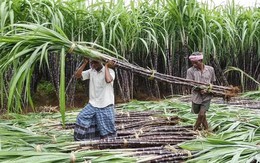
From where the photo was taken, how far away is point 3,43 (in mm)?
2863

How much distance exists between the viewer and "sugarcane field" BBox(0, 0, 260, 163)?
279 centimetres

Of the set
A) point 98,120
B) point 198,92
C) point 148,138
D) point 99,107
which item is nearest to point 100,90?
point 99,107

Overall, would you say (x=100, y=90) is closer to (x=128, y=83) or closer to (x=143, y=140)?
(x=143, y=140)

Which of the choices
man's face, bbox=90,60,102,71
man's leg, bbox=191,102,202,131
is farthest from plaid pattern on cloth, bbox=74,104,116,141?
man's leg, bbox=191,102,202,131

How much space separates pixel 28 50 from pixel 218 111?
219 centimetres

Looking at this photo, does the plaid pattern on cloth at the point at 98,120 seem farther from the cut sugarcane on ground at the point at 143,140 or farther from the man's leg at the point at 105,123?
the cut sugarcane on ground at the point at 143,140

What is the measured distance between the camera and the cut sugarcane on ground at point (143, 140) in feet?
Result: 8.63

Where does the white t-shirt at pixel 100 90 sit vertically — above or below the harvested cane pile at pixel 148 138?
above

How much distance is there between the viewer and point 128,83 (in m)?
6.24

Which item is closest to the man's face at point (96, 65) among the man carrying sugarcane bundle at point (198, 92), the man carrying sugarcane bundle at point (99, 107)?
→ the man carrying sugarcane bundle at point (99, 107)

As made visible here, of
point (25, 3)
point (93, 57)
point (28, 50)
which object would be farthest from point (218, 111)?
point (25, 3)

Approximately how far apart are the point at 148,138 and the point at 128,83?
2.97m

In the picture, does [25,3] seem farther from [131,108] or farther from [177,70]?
[177,70]

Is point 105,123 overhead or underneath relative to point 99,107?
underneath
